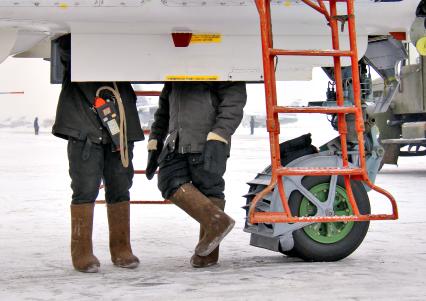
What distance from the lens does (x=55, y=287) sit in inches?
182

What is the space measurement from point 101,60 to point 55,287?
61.9 inches

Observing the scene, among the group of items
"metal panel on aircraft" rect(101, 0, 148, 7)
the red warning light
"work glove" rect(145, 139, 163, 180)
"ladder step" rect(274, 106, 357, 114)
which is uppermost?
"metal panel on aircraft" rect(101, 0, 148, 7)

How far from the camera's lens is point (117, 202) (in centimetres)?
545

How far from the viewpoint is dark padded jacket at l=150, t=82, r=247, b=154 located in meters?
5.30

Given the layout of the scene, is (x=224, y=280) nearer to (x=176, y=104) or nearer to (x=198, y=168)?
(x=198, y=168)

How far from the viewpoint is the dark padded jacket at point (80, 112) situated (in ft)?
17.4

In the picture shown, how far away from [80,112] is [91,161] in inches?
13.5

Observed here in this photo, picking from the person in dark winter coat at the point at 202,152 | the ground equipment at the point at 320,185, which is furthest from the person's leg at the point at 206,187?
the ground equipment at the point at 320,185

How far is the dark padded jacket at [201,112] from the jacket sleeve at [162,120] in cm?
17

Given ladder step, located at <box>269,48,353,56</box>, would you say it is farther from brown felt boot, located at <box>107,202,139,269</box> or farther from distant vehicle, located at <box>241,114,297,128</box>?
distant vehicle, located at <box>241,114,297,128</box>

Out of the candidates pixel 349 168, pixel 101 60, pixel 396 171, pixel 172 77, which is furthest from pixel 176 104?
pixel 396 171

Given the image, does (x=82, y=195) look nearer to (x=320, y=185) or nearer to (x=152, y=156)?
(x=152, y=156)

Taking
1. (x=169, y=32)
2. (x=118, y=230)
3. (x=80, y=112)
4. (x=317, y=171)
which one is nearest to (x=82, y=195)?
(x=118, y=230)

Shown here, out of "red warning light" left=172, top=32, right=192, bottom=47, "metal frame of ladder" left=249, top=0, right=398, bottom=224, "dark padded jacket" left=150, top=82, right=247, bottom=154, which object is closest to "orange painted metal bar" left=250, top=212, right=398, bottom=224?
"metal frame of ladder" left=249, top=0, right=398, bottom=224
